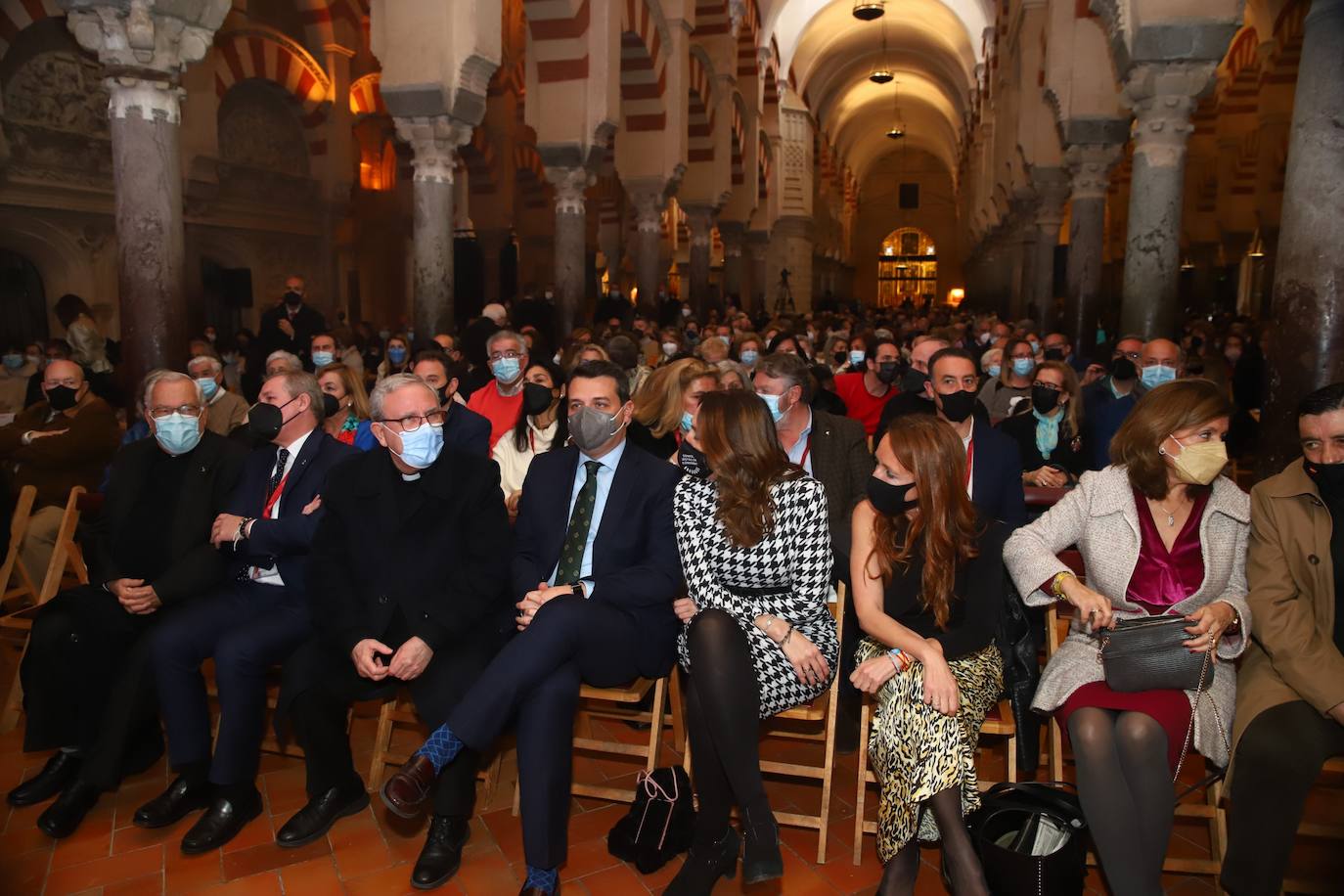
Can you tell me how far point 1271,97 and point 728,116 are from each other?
8771 mm

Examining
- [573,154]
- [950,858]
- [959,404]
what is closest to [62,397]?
[959,404]

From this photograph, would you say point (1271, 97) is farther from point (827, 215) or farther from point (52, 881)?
point (827, 215)

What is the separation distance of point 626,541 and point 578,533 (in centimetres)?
20

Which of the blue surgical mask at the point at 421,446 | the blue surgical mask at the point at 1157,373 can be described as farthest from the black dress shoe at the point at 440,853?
the blue surgical mask at the point at 1157,373

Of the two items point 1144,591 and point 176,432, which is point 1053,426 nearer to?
point 1144,591

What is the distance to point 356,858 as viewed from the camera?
10.1 ft

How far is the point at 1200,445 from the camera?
282 centimetres

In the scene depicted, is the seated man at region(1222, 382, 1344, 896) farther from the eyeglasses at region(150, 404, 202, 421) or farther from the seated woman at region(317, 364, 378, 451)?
the seated woman at region(317, 364, 378, 451)

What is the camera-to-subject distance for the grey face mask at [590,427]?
3332mm

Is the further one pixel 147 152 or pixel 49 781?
pixel 147 152

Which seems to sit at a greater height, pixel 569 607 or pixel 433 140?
pixel 433 140

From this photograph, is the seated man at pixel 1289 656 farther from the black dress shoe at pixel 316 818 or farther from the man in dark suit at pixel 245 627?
the man in dark suit at pixel 245 627

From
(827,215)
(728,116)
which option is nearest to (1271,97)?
(728,116)

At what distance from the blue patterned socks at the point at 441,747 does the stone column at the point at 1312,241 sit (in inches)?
164
